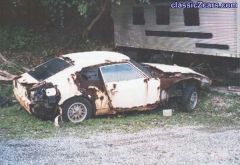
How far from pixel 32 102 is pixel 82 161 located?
2.89 meters

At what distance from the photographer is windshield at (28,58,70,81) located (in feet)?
34.2

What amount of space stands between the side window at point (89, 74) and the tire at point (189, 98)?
2.17 m

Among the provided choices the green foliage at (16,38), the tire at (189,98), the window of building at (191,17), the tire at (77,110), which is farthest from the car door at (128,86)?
the green foliage at (16,38)

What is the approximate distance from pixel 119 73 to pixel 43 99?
179cm

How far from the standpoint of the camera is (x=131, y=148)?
26.8 ft

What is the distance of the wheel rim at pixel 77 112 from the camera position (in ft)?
33.2

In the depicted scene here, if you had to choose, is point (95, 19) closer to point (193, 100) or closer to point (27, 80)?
point (193, 100)

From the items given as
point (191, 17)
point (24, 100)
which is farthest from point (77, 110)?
point (191, 17)

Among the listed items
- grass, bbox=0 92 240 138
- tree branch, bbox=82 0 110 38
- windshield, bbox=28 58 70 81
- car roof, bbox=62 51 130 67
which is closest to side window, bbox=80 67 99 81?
car roof, bbox=62 51 130 67

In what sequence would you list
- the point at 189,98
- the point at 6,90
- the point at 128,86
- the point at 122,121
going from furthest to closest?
1. the point at 6,90
2. the point at 189,98
3. the point at 128,86
4. the point at 122,121

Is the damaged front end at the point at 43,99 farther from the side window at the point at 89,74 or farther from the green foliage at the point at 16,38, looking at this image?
the green foliage at the point at 16,38

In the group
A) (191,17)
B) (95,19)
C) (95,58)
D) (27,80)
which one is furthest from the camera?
(95,19)

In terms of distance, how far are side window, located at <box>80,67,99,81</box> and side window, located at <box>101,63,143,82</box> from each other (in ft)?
0.56

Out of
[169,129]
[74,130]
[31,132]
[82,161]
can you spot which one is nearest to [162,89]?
[169,129]
